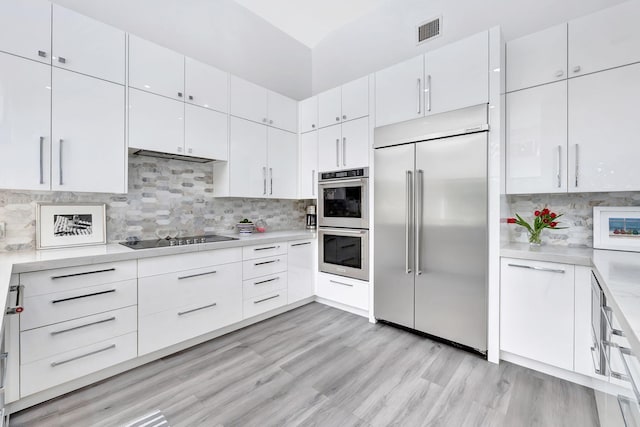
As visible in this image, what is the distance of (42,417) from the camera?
1.65 meters

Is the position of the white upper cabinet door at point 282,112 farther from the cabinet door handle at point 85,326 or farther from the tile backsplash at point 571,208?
the tile backsplash at point 571,208

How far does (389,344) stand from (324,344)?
58 cm

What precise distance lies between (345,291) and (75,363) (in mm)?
2349

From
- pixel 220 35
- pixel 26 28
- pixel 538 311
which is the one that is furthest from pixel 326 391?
pixel 220 35

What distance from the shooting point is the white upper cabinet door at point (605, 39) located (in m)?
1.96

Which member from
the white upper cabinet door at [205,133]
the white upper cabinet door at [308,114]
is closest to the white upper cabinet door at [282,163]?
the white upper cabinet door at [308,114]

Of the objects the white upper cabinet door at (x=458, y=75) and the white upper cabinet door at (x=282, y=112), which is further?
the white upper cabinet door at (x=282, y=112)

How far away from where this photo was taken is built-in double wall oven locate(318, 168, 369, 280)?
3.02 meters

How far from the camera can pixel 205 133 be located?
9.07ft

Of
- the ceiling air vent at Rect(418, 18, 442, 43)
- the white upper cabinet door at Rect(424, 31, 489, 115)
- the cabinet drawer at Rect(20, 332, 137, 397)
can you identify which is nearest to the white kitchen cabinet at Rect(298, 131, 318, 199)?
the white upper cabinet door at Rect(424, 31, 489, 115)

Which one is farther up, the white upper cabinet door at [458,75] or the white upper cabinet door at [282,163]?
the white upper cabinet door at [458,75]

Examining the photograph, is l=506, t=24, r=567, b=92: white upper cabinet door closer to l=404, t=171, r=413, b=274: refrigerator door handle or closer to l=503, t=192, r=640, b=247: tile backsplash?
l=503, t=192, r=640, b=247: tile backsplash

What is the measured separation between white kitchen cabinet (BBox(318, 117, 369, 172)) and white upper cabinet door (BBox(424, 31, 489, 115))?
2.36ft

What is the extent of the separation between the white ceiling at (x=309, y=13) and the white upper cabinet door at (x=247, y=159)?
1.51 m
